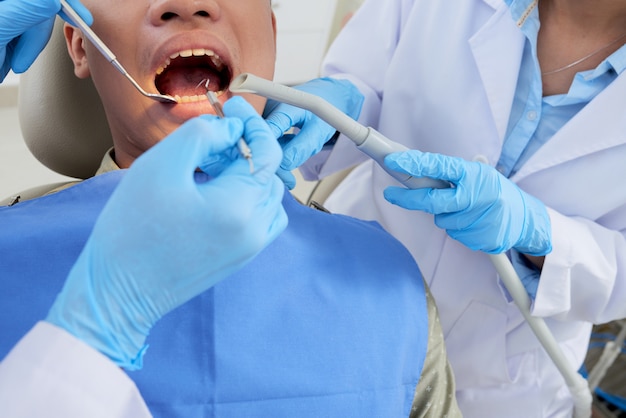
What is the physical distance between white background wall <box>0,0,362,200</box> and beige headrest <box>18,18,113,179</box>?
3.91ft

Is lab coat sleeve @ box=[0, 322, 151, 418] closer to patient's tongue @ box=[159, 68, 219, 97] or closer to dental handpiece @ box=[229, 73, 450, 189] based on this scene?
dental handpiece @ box=[229, 73, 450, 189]

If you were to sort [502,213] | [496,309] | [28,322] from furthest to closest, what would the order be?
[496,309]
[502,213]
[28,322]

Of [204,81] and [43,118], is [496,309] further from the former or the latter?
[43,118]

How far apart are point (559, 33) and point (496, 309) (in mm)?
576

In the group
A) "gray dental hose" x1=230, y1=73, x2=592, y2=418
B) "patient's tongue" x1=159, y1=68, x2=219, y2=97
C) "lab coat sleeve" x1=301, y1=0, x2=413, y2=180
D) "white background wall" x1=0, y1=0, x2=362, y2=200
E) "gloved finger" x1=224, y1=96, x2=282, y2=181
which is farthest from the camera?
"white background wall" x1=0, y1=0, x2=362, y2=200

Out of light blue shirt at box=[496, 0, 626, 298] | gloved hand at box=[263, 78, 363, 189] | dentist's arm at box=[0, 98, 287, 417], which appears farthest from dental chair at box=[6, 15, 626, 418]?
light blue shirt at box=[496, 0, 626, 298]

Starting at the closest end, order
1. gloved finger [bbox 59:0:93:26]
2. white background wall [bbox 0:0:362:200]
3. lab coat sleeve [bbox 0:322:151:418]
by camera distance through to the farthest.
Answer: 1. lab coat sleeve [bbox 0:322:151:418]
2. gloved finger [bbox 59:0:93:26]
3. white background wall [bbox 0:0:362:200]

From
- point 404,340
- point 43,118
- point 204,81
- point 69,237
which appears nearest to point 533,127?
point 404,340

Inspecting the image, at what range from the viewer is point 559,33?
3.95 ft

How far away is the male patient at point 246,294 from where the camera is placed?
3.01ft

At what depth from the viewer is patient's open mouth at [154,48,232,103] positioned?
1153 millimetres

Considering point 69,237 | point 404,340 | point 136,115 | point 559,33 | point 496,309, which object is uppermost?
point 559,33

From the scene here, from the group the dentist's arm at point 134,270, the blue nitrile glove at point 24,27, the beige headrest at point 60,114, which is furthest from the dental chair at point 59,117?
the dentist's arm at point 134,270

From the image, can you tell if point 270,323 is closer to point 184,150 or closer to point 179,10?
point 184,150
